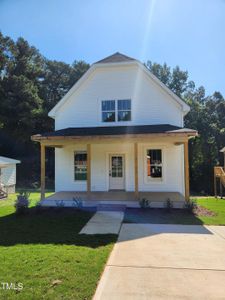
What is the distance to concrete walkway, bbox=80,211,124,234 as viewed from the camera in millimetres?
7336

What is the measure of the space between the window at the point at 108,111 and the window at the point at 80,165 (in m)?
2.28

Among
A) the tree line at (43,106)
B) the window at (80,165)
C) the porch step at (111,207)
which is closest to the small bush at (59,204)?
the porch step at (111,207)

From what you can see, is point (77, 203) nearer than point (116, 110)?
Yes

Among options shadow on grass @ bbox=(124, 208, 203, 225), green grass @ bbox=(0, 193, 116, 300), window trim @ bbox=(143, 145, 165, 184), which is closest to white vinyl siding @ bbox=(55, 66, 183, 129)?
window trim @ bbox=(143, 145, 165, 184)

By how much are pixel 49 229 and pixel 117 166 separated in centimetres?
705

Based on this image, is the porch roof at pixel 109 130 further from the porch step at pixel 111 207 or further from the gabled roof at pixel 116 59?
the gabled roof at pixel 116 59

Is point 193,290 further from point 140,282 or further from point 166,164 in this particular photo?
point 166,164

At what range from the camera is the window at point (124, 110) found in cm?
1423

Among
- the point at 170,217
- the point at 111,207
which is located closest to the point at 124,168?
the point at 111,207

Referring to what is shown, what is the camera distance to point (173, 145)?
44.9 ft

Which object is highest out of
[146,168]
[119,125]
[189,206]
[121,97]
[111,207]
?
[121,97]

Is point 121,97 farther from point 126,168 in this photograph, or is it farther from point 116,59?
point 126,168

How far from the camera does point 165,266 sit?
16.1 ft

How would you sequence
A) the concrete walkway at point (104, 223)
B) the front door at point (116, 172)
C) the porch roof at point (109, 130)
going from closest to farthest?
the concrete walkway at point (104, 223) → the porch roof at point (109, 130) → the front door at point (116, 172)
